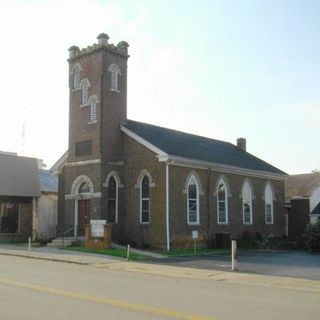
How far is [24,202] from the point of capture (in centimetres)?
3641

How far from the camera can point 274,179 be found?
131ft

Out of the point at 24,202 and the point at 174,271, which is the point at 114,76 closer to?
the point at 24,202

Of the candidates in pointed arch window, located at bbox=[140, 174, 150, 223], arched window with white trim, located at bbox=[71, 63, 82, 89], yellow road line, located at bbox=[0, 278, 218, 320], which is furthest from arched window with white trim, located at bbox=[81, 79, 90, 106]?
yellow road line, located at bbox=[0, 278, 218, 320]

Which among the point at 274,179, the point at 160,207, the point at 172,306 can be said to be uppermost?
the point at 274,179

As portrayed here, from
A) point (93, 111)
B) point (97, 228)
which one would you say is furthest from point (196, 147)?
point (97, 228)

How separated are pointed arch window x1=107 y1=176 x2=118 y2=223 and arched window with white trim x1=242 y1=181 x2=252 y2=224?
30.9 feet

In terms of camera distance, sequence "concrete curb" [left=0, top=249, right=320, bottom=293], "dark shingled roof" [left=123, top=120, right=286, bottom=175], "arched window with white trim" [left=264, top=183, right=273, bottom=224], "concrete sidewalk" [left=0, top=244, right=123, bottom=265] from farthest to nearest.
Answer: "arched window with white trim" [left=264, top=183, right=273, bottom=224], "dark shingled roof" [left=123, top=120, right=286, bottom=175], "concrete sidewalk" [left=0, top=244, right=123, bottom=265], "concrete curb" [left=0, top=249, right=320, bottom=293]

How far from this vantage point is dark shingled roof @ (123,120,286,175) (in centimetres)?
3120

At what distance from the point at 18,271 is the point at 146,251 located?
1191 centimetres

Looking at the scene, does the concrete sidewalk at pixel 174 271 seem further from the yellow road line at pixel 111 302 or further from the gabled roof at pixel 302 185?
the gabled roof at pixel 302 185

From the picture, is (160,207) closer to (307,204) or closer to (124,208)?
(124,208)

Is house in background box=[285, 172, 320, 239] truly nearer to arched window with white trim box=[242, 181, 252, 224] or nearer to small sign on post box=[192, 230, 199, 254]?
arched window with white trim box=[242, 181, 252, 224]

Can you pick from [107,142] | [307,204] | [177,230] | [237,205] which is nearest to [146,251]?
[177,230]

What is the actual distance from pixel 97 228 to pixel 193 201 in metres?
6.05
